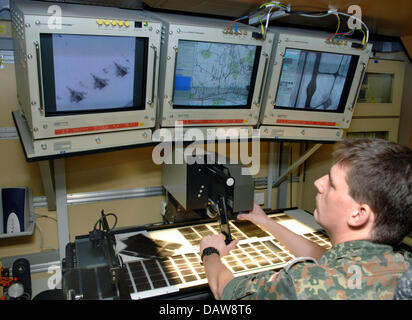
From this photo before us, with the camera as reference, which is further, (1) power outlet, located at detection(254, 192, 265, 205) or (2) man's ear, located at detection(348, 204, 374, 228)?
(1) power outlet, located at detection(254, 192, 265, 205)

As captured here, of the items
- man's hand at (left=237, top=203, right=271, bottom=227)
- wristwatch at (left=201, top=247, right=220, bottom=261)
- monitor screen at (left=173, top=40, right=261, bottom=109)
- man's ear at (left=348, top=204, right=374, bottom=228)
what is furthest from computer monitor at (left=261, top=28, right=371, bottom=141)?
man's ear at (left=348, top=204, right=374, bottom=228)

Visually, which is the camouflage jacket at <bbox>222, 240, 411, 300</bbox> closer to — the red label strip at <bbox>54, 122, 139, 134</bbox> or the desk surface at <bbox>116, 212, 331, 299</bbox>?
the desk surface at <bbox>116, 212, 331, 299</bbox>

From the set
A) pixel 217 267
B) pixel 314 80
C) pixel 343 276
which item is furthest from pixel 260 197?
pixel 343 276

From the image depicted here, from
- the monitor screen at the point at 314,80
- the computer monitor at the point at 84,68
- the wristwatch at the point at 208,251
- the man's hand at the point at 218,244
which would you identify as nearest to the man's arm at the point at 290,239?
the man's hand at the point at 218,244

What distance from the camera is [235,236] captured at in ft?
7.55

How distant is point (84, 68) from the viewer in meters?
1.88

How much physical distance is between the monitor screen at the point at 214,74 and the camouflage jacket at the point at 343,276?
1251mm

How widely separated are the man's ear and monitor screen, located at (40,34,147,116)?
1.33 m

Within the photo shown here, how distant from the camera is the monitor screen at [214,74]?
215 centimetres

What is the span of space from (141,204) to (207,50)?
1413mm

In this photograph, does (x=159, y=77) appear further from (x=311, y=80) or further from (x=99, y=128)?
(x=311, y=80)

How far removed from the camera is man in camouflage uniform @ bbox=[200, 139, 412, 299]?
3.97 feet

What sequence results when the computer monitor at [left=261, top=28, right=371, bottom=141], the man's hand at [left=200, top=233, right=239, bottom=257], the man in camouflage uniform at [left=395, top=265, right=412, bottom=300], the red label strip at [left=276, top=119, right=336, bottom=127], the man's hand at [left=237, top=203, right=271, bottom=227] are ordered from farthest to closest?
1. the red label strip at [left=276, top=119, right=336, bottom=127]
2. the computer monitor at [left=261, top=28, right=371, bottom=141]
3. the man's hand at [left=237, top=203, right=271, bottom=227]
4. the man's hand at [left=200, top=233, right=239, bottom=257]
5. the man in camouflage uniform at [left=395, top=265, right=412, bottom=300]

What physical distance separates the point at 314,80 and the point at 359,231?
4.64 ft
